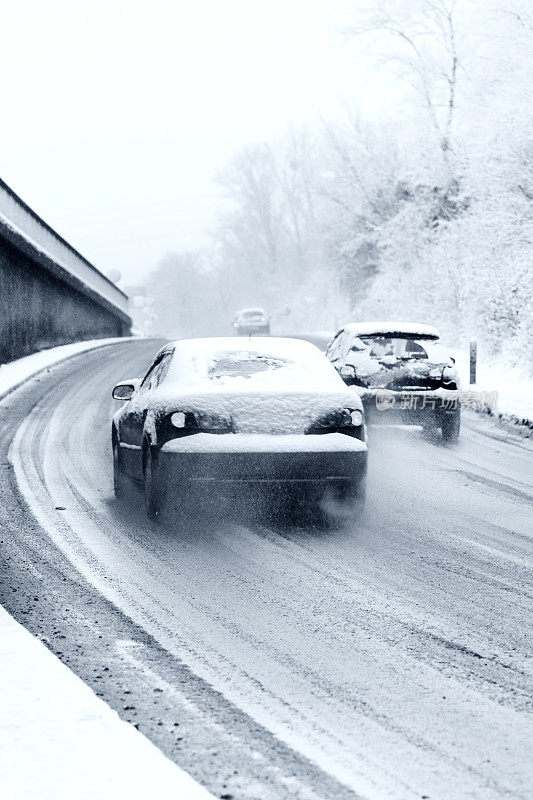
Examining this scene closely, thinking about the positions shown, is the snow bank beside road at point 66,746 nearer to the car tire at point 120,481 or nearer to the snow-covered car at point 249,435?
the snow-covered car at point 249,435

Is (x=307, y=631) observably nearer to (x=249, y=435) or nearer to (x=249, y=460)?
(x=249, y=460)

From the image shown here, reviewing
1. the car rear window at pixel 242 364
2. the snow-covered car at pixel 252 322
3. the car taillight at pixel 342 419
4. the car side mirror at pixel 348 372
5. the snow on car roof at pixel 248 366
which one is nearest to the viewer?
the car taillight at pixel 342 419

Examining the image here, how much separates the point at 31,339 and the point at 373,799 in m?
25.1

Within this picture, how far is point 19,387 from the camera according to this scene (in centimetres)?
1945

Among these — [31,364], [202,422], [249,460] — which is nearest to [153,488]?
[202,422]

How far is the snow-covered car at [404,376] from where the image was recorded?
43.3 ft

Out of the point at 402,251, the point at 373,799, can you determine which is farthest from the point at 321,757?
the point at 402,251

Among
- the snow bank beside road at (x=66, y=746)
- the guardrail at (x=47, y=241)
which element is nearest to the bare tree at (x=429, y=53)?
the guardrail at (x=47, y=241)

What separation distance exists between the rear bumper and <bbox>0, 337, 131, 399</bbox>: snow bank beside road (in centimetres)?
1054

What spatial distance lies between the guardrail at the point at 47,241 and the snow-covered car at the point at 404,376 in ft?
38.4

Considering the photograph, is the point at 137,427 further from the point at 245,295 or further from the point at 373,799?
the point at 245,295

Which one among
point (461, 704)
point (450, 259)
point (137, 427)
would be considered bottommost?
point (461, 704)

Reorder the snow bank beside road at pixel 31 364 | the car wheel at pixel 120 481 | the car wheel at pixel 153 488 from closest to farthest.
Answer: the car wheel at pixel 153 488, the car wheel at pixel 120 481, the snow bank beside road at pixel 31 364

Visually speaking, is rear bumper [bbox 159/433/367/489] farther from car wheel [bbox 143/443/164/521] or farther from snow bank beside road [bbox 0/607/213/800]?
snow bank beside road [bbox 0/607/213/800]
